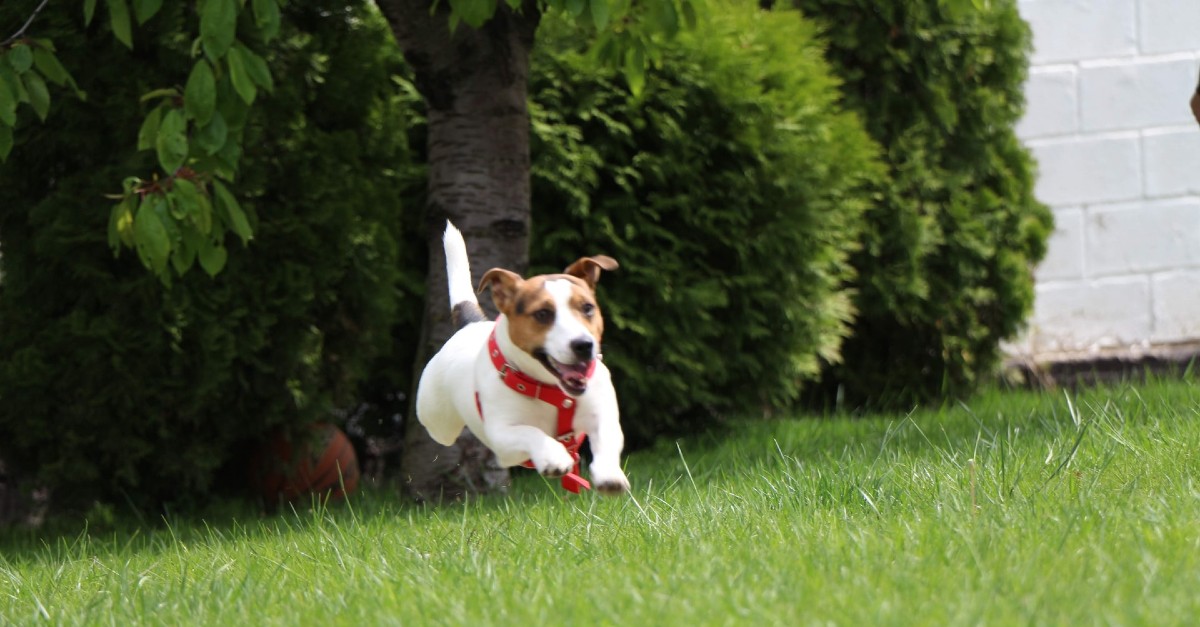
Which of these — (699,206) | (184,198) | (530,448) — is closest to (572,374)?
(530,448)

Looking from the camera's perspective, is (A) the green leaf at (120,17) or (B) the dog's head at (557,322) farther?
(A) the green leaf at (120,17)

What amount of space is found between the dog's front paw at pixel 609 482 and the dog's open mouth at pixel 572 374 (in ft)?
0.63

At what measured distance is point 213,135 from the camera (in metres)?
4.11

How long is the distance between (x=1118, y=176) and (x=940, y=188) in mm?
1469

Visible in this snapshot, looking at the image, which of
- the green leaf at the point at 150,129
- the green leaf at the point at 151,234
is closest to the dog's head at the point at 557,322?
the green leaf at the point at 151,234

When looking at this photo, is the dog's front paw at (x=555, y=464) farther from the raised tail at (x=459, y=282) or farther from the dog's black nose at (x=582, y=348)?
the raised tail at (x=459, y=282)

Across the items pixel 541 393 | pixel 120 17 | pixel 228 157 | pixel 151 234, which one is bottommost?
pixel 541 393

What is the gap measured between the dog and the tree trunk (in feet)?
5.11

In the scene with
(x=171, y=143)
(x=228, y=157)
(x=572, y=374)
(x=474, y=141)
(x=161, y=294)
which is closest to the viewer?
(x=572, y=374)

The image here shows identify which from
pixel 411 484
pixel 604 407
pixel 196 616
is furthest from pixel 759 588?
pixel 411 484

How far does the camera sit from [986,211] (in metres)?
8.09

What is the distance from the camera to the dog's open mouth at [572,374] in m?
3.07

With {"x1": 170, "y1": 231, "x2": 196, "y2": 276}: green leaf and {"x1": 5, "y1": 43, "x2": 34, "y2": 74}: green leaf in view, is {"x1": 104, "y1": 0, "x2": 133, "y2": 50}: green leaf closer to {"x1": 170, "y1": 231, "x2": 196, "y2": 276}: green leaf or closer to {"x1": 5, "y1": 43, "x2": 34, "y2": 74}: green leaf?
{"x1": 5, "y1": 43, "x2": 34, "y2": 74}: green leaf

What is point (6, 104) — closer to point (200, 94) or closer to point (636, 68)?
point (200, 94)
